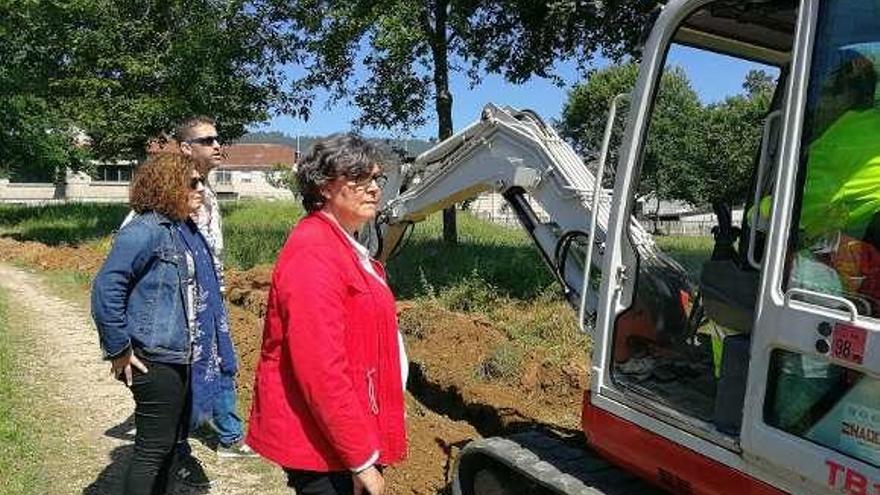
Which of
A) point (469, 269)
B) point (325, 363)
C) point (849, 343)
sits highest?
point (849, 343)

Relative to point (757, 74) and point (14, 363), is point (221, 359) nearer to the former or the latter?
point (757, 74)

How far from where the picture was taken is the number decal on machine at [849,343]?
219cm

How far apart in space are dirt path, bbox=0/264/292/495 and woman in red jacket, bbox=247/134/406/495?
2.62 metres

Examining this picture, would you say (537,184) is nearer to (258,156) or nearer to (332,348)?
(332,348)

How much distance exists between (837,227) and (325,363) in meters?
1.49

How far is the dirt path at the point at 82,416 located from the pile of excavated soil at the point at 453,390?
925 millimetres

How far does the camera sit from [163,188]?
13.8 ft

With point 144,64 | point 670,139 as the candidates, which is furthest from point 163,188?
point 144,64

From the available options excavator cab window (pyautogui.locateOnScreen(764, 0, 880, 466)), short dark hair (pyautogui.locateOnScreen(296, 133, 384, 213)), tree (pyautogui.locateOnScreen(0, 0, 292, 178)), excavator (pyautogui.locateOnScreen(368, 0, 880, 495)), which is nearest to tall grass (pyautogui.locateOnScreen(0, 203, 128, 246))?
tree (pyautogui.locateOnScreen(0, 0, 292, 178))

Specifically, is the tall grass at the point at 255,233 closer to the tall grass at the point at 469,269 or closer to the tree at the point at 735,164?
the tall grass at the point at 469,269

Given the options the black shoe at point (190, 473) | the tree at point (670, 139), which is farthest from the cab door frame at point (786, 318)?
the black shoe at point (190, 473)

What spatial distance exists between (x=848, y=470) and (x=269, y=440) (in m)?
1.70

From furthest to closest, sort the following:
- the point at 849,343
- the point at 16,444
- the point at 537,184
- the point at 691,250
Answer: the point at 16,444 < the point at 537,184 < the point at 691,250 < the point at 849,343

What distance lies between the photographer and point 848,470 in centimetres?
227
